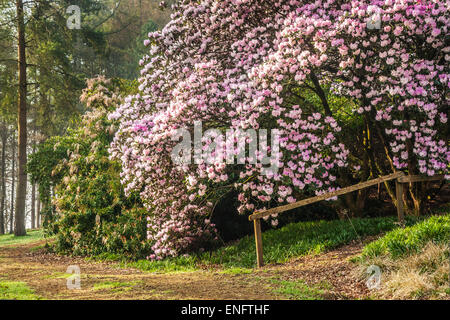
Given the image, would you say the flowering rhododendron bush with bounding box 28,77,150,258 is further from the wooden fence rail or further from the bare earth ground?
the wooden fence rail

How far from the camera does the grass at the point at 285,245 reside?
7953mm

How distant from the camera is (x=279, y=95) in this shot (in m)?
7.64

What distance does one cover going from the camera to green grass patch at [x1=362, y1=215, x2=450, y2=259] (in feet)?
19.2

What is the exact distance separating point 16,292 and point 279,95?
5151 millimetres

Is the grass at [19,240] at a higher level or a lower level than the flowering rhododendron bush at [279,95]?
lower

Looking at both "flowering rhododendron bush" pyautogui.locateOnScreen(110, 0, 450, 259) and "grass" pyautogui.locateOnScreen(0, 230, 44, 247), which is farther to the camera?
"grass" pyautogui.locateOnScreen(0, 230, 44, 247)

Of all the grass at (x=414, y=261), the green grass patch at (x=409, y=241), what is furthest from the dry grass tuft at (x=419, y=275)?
the green grass patch at (x=409, y=241)

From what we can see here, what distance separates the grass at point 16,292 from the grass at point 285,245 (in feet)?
8.64

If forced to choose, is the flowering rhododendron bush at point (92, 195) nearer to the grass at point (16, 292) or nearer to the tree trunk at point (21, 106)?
the tree trunk at point (21, 106)

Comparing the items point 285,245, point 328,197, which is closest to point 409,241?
point 328,197

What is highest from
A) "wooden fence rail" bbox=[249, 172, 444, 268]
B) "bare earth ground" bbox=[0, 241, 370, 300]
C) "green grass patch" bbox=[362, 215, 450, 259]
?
"wooden fence rail" bbox=[249, 172, 444, 268]

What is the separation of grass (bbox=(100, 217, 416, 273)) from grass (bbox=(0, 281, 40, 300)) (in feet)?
8.64

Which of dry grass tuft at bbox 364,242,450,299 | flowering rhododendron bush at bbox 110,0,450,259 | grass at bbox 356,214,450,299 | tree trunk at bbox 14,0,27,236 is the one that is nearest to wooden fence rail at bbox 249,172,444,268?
flowering rhododendron bush at bbox 110,0,450,259
